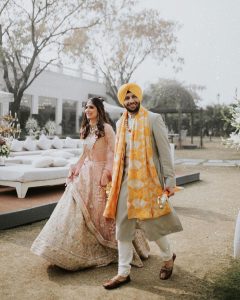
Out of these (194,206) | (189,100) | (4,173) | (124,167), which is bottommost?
(194,206)

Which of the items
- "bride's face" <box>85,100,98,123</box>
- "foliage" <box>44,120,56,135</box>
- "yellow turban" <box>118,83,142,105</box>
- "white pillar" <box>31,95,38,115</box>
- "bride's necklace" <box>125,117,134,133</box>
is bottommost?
"foliage" <box>44,120,56,135</box>

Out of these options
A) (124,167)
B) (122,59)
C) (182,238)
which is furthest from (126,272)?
(122,59)

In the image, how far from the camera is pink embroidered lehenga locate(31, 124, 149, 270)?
3535 millimetres

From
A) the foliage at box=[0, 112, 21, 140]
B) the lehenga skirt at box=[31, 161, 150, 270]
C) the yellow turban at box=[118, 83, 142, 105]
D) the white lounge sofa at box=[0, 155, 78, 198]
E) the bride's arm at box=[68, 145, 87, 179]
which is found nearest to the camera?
the yellow turban at box=[118, 83, 142, 105]

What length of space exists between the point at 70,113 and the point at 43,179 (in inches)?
840

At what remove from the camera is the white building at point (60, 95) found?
2417 centimetres

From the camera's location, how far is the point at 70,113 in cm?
2783

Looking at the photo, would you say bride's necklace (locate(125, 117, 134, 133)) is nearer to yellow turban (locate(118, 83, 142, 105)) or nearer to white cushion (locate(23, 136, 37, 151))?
yellow turban (locate(118, 83, 142, 105))

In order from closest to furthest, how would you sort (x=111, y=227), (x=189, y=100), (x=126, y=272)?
(x=126, y=272), (x=111, y=227), (x=189, y=100)

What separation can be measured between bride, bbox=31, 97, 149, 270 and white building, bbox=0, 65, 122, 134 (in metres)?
19.1

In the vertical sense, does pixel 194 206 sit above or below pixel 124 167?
below

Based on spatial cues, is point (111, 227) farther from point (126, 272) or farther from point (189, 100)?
point (189, 100)

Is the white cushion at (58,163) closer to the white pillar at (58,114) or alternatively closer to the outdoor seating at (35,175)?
the outdoor seating at (35,175)

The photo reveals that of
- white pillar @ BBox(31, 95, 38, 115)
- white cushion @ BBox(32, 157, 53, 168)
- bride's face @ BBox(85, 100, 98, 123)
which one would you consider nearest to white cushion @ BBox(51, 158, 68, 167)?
white cushion @ BBox(32, 157, 53, 168)
